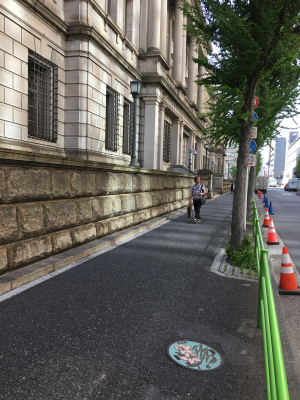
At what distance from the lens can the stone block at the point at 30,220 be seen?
5414 mm

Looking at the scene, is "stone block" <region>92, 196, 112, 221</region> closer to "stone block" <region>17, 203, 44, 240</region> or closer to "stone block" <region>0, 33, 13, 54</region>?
"stone block" <region>17, 203, 44, 240</region>

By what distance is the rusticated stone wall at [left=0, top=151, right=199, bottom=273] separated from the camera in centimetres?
519

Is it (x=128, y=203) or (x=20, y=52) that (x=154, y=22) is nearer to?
(x=20, y=52)

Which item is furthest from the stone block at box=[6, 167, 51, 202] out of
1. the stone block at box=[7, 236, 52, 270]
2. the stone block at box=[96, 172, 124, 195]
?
the stone block at box=[96, 172, 124, 195]

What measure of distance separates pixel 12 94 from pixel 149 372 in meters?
10.4

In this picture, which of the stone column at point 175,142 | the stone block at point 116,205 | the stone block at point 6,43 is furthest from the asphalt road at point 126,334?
the stone column at point 175,142

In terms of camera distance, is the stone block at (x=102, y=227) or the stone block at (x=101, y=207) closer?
the stone block at (x=101, y=207)

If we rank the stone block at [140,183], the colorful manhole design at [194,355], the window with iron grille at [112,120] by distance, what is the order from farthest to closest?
the window with iron grille at [112,120] < the stone block at [140,183] < the colorful manhole design at [194,355]

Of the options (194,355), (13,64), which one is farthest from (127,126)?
(194,355)

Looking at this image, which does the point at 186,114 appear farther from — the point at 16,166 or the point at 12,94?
the point at 16,166

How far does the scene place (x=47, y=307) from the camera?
4.19 meters

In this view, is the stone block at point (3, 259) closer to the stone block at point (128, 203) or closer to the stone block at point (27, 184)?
the stone block at point (27, 184)

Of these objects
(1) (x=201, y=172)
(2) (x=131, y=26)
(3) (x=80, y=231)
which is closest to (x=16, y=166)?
(3) (x=80, y=231)

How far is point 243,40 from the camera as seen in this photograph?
607cm
